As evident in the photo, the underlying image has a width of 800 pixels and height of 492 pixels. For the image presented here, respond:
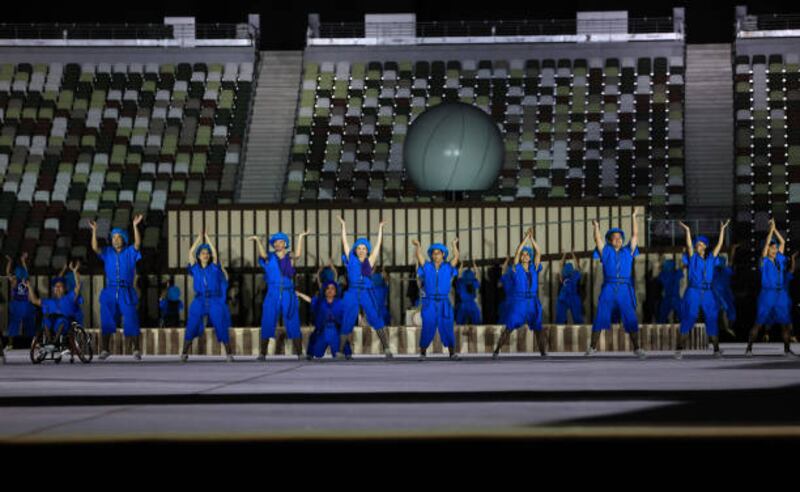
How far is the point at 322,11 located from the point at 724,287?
24.0 m

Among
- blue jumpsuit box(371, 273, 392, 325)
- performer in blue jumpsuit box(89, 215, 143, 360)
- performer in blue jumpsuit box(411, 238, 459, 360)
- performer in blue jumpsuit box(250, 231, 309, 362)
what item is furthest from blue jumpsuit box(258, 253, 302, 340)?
blue jumpsuit box(371, 273, 392, 325)

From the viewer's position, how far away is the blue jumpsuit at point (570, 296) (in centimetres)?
3344

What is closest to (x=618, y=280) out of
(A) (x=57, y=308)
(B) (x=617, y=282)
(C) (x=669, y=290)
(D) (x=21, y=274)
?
(B) (x=617, y=282)

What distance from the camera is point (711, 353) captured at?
1133 inches

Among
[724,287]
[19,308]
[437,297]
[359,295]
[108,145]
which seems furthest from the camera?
[108,145]

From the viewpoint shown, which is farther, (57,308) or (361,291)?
(57,308)

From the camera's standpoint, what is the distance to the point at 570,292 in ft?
110

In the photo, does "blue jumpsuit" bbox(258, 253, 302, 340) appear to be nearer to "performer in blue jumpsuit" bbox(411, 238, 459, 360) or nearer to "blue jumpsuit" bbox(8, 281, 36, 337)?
"performer in blue jumpsuit" bbox(411, 238, 459, 360)

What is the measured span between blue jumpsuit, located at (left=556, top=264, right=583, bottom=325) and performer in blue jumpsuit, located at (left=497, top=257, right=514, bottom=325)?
3.46 ft

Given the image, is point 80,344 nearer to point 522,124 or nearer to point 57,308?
point 57,308

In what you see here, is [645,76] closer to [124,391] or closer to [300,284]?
[300,284]

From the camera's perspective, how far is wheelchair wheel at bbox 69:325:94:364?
1054 inches

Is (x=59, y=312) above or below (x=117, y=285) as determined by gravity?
below

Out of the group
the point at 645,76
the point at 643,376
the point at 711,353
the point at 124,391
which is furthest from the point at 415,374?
the point at 645,76
